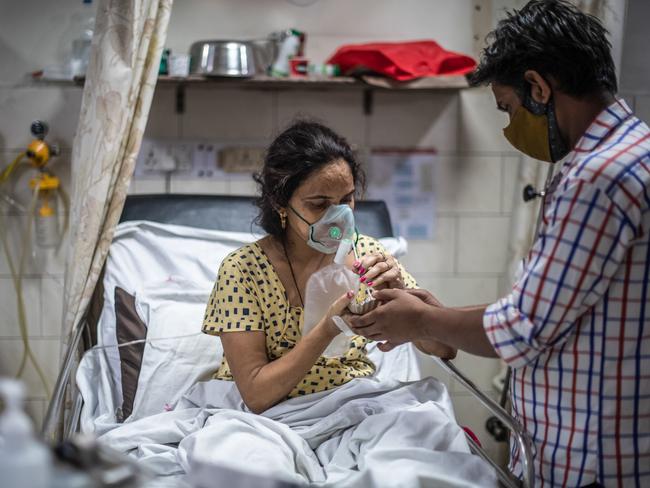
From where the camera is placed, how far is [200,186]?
3.30 m

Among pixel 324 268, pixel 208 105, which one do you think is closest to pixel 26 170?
pixel 208 105

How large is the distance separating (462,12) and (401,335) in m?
2.12

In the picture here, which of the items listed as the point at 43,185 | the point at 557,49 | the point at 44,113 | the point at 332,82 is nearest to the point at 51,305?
the point at 43,185

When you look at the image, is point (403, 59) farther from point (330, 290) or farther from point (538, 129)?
point (538, 129)

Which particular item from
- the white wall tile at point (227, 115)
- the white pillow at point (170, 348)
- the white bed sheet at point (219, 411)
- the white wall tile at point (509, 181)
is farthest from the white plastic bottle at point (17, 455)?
the white wall tile at point (509, 181)

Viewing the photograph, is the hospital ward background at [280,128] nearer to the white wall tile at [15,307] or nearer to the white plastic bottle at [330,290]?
the white wall tile at [15,307]

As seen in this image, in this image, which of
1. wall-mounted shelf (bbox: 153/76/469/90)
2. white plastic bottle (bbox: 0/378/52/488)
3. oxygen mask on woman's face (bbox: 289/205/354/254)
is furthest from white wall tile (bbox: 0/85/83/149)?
white plastic bottle (bbox: 0/378/52/488)

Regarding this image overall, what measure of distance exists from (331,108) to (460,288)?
1058 millimetres

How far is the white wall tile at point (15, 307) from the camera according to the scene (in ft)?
10.8

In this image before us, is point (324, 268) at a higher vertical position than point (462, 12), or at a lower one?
lower

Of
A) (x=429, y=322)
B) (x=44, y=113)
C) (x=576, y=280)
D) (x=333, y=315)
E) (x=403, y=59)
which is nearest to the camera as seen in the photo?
(x=576, y=280)

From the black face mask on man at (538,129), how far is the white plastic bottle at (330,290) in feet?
1.95

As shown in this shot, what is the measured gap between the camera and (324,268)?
212cm

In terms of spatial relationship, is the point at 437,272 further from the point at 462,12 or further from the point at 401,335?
the point at 401,335
